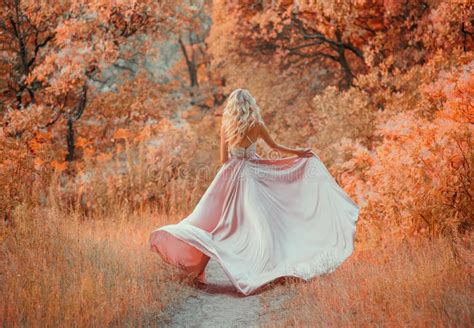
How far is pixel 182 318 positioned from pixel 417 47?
8606 mm

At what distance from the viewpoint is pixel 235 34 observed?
13.4m

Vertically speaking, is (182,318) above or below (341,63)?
below

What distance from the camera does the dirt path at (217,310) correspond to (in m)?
5.39

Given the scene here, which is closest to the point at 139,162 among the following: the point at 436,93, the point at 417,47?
the point at 436,93

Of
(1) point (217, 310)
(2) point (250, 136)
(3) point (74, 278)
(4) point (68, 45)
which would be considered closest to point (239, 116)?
(2) point (250, 136)

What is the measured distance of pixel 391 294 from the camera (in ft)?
15.5

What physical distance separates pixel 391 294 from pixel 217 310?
1878mm

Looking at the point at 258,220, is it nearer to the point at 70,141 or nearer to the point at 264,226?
the point at 264,226

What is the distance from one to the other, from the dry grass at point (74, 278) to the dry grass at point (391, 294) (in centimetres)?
123

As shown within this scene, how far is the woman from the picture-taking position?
20.1 feet

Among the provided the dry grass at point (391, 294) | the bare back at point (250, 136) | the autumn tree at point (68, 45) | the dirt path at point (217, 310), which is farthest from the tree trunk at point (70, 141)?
the dry grass at point (391, 294)

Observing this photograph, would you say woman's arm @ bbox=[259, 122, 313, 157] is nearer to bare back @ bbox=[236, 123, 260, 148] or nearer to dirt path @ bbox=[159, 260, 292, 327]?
bare back @ bbox=[236, 123, 260, 148]

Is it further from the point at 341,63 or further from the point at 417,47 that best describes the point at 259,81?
the point at 417,47

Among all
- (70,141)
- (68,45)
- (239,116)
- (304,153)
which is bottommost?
(70,141)
